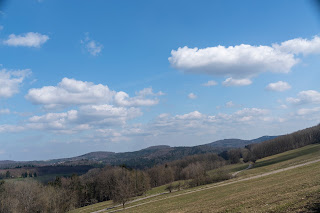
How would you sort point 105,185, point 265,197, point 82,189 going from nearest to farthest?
1. point 265,197
2. point 82,189
3. point 105,185

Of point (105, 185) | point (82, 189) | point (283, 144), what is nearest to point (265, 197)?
point (105, 185)

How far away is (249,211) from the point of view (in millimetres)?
16828

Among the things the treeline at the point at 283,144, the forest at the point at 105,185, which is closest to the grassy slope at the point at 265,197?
the forest at the point at 105,185

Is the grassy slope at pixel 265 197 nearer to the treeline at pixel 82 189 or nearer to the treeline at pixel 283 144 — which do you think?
the treeline at pixel 82 189

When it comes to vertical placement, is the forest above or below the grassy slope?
below

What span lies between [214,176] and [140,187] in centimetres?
3489

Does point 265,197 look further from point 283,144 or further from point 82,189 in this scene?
point 283,144

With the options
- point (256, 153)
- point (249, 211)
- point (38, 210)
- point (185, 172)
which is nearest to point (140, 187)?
point (185, 172)

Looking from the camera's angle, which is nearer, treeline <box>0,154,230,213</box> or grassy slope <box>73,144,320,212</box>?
grassy slope <box>73,144,320,212</box>

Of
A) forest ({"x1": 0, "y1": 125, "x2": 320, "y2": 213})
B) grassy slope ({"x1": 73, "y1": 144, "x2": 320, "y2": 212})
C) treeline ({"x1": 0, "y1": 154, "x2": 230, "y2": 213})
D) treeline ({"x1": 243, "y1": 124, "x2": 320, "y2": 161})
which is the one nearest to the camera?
grassy slope ({"x1": 73, "y1": 144, "x2": 320, "y2": 212})

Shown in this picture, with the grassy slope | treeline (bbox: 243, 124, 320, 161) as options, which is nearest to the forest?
treeline (bbox: 243, 124, 320, 161)

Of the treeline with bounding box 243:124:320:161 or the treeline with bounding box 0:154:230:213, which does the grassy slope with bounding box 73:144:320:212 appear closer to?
the treeline with bounding box 0:154:230:213

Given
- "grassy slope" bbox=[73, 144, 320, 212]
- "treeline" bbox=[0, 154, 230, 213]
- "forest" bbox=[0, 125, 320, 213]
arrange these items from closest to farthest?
"grassy slope" bbox=[73, 144, 320, 212]
"treeline" bbox=[0, 154, 230, 213]
"forest" bbox=[0, 125, 320, 213]

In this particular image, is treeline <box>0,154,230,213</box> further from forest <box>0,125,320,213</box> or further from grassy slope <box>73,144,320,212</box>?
grassy slope <box>73,144,320,212</box>
